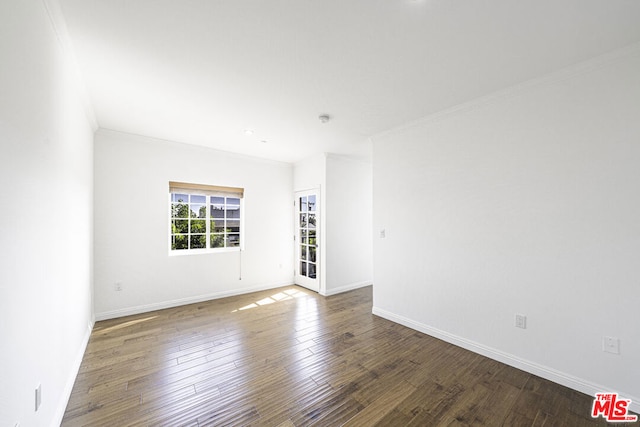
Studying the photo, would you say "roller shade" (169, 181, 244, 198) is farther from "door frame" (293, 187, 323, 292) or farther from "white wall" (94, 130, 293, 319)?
"door frame" (293, 187, 323, 292)

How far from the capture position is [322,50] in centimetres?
195

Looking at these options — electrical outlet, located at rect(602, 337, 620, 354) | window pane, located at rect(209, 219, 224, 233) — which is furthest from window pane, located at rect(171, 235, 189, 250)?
electrical outlet, located at rect(602, 337, 620, 354)

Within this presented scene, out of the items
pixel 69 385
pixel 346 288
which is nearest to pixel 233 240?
pixel 346 288

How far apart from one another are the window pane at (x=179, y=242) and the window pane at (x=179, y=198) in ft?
1.96

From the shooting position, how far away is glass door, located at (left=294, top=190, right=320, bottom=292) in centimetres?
497

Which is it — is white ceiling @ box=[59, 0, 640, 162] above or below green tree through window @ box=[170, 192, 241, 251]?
above

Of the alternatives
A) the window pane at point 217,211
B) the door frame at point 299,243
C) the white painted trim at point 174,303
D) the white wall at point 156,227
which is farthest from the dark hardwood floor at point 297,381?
the window pane at point 217,211

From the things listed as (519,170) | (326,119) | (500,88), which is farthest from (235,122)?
(519,170)

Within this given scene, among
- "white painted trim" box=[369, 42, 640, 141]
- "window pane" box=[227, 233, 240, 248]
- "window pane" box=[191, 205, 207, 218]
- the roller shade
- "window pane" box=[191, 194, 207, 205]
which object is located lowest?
"window pane" box=[227, 233, 240, 248]

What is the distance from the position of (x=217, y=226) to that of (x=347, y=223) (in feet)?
7.89

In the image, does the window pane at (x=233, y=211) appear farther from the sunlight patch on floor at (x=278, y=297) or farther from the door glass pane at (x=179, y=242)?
the sunlight patch on floor at (x=278, y=297)

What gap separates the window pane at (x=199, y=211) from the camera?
448cm

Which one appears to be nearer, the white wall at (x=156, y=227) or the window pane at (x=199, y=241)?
the white wall at (x=156, y=227)

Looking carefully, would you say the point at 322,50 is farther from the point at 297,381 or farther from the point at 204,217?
the point at 204,217
